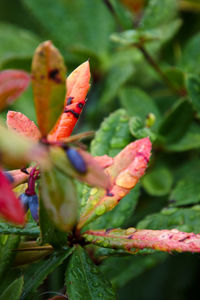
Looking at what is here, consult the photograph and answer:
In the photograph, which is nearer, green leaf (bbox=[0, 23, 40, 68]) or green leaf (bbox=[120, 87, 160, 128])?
green leaf (bbox=[120, 87, 160, 128])

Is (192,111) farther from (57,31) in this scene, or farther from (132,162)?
(57,31)

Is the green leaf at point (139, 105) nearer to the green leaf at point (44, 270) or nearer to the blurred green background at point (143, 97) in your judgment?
the blurred green background at point (143, 97)

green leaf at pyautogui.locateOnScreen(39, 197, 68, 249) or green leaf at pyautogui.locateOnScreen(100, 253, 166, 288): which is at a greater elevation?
green leaf at pyautogui.locateOnScreen(39, 197, 68, 249)

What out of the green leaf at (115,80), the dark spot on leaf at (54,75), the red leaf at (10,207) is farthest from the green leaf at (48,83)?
the green leaf at (115,80)

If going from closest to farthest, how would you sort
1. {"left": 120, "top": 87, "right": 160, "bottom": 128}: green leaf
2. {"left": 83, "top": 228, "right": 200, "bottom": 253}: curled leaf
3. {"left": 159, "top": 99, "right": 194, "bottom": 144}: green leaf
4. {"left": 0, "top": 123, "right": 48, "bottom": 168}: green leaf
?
{"left": 0, "top": 123, "right": 48, "bottom": 168}: green leaf → {"left": 83, "top": 228, "right": 200, "bottom": 253}: curled leaf → {"left": 159, "top": 99, "right": 194, "bottom": 144}: green leaf → {"left": 120, "top": 87, "right": 160, "bottom": 128}: green leaf

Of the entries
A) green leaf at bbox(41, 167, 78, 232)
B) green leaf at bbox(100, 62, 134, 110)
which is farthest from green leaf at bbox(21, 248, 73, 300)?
green leaf at bbox(100, 62, 134, 110)

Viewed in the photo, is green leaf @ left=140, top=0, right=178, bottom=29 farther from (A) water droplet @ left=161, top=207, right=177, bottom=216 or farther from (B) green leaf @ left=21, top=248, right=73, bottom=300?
(B) green leaf @ left=21, top=248, right=73, bottom=300

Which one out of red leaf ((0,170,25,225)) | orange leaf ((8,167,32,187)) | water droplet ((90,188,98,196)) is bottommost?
water droplet ((90,188,98,196))

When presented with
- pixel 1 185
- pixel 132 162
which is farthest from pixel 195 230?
pixel 1 185
